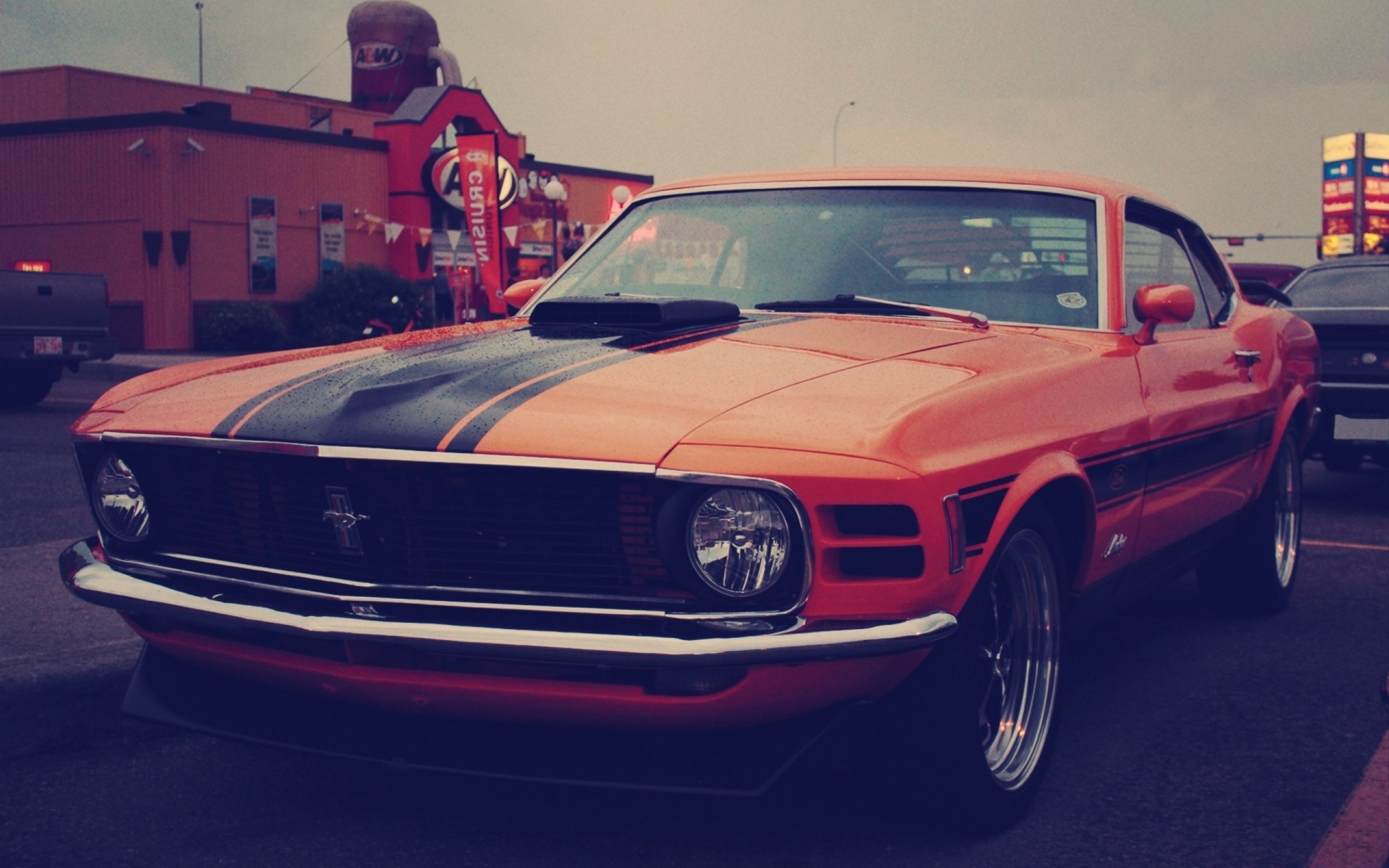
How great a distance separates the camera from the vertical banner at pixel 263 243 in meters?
31.2

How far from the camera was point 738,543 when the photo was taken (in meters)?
2.61

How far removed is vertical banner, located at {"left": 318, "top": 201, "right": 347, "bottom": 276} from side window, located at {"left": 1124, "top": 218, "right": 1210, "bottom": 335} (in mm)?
29294

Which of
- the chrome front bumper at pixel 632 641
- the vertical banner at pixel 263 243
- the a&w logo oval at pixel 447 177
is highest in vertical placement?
the a&w logo oval at pixel 447 177

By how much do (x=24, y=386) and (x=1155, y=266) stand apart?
1380 cm

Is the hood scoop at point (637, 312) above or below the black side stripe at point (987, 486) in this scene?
above

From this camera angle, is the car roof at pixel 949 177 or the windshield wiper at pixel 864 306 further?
the car roof at pixel 949 177

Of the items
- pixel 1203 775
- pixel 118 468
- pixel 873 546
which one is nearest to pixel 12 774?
pixel 118 468

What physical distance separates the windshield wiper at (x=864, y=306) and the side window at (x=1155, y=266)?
1.68ft

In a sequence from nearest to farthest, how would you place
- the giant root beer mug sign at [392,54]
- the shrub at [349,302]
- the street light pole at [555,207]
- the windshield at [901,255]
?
the windshield at [901,255]
the street light pole at [555,207]
the shrub at [349,302]
the giant root beer mug sign at [392,54]

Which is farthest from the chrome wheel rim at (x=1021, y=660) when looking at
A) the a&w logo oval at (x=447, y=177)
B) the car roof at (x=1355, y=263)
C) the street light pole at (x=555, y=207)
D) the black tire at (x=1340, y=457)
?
the a&w logo oval at (x=447, y=177)

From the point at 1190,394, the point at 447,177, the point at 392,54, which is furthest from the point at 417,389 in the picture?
the point at 392,54

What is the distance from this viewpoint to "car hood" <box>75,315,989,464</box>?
2686mm

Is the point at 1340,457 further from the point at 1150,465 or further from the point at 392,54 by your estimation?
the point at 392,54

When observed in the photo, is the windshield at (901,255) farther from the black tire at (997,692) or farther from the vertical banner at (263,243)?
the vertical banner at (263,243)
